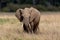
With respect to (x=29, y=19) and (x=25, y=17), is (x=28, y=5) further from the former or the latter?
(x=25, y=17)

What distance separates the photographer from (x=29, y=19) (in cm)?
1255

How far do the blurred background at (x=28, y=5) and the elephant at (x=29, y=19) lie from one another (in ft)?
100

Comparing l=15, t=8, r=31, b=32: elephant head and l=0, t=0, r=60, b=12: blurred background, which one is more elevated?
l=15, t=8, r=31, b=32: elephant head

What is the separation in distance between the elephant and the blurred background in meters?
30.5

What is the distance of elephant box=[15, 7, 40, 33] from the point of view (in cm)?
1235

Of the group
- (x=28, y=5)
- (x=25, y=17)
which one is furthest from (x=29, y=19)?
(x=28, y=5)

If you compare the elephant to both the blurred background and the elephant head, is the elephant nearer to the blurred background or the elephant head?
the elephant head

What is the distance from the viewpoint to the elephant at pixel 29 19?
40.5 ft

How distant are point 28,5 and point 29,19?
35.0 m

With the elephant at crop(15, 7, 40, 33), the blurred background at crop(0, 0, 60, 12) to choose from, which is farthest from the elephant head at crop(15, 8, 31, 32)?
the blurred background at crop(0, 0, 60, 12)

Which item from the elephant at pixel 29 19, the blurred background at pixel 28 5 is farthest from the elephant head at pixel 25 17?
the blurred background at pixel 28 5

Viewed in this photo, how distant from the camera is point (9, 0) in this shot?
5216 centimetres

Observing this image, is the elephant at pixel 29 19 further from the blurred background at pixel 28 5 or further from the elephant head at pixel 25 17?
the blurred background at pixel 28 5

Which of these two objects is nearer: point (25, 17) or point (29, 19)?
point (25, 17)
